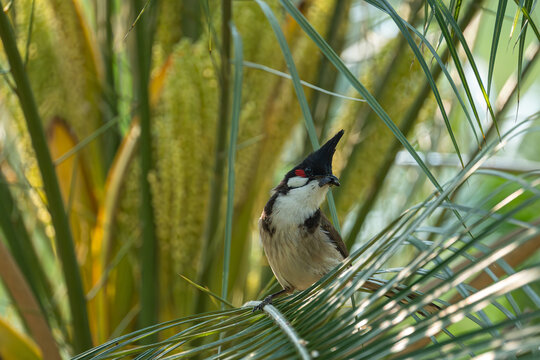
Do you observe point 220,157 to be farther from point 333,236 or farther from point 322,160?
point 333,236

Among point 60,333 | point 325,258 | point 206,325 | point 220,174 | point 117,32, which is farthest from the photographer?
point 117,32

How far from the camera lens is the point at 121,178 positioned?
5.04ft

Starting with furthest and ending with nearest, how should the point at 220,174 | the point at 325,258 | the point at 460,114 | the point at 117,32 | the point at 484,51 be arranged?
the point at 484,51 → the point at 460,114 → the point at 117,32 → the point at 325,258 → the point at 220,174

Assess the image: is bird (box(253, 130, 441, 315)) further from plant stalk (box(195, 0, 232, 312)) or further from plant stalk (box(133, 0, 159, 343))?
plant stalk (box(133, 0, 159, 343))

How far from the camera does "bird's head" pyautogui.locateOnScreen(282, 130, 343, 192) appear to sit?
134 centimetres

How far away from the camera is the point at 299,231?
1443 millimetres

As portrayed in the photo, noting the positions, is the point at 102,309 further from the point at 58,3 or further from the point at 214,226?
the point at 58,3

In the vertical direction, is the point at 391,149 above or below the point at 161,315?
above

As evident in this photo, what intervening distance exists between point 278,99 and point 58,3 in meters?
0.60

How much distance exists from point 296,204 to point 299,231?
0.21 ft

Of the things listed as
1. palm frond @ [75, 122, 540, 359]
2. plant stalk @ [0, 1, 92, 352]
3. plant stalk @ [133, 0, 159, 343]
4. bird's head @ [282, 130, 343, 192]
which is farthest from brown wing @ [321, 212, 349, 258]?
palm frond @ [75, 122, 540, 359]

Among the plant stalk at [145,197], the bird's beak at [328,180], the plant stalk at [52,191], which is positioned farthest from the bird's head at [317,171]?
the plant stalk at [52,191]

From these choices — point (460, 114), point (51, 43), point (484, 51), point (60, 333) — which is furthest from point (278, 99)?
point (484, 51)

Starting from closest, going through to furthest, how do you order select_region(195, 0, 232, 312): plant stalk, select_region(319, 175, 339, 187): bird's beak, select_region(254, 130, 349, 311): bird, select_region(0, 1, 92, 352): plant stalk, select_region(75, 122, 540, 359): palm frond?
select_region(75, 122, 540, 359): palm frond, select_region(0, 1, 92, 352): plant stalk, select_region(195, 0, 232, 312): plant stalk, select_region(319, 175, 339, 187): bird's beak, select_region(254, 130, 349, 311): bird
